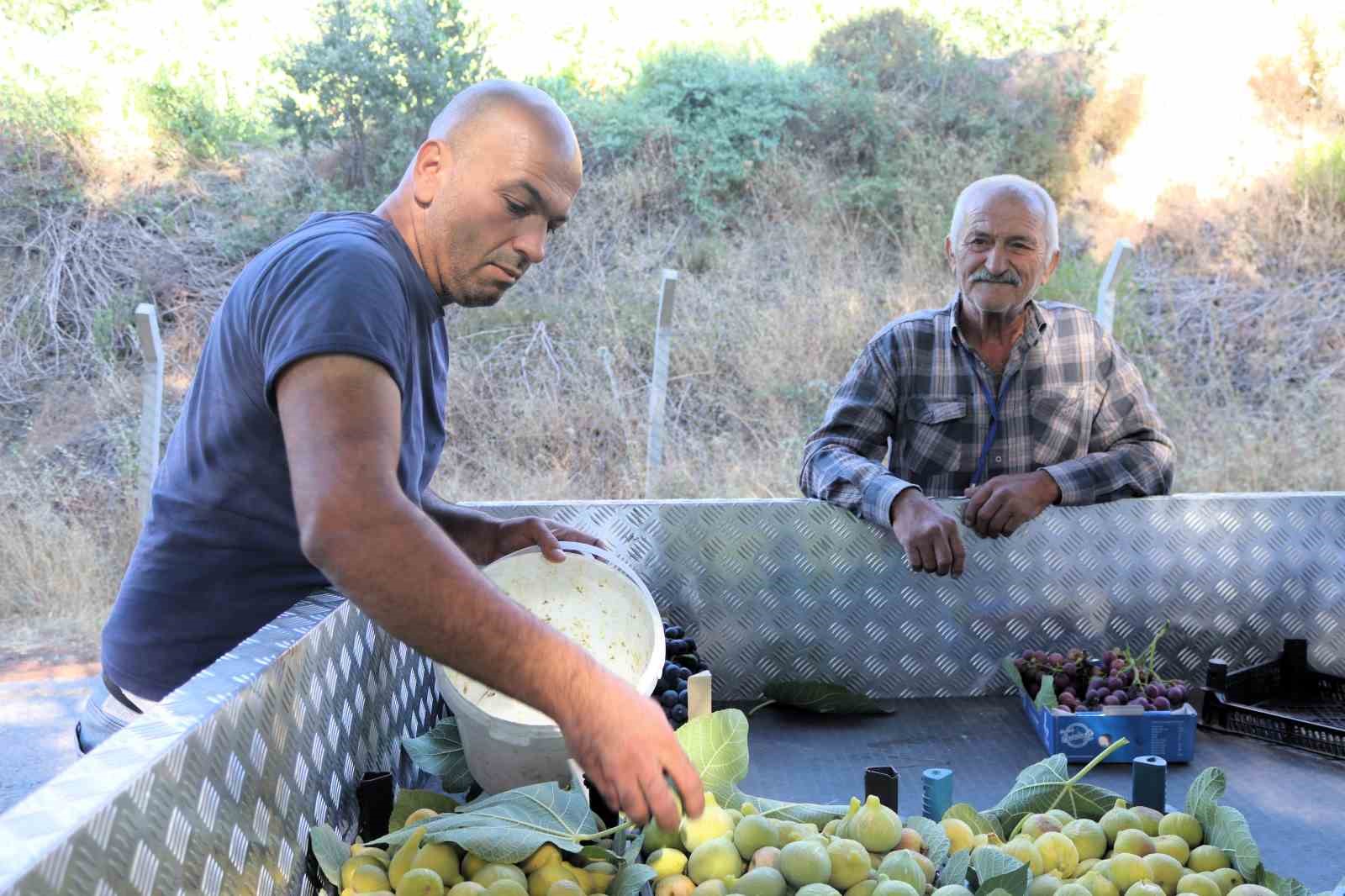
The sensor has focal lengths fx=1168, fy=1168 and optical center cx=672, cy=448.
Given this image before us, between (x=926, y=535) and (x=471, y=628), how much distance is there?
53.8 inches

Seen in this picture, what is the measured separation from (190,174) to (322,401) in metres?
9.89

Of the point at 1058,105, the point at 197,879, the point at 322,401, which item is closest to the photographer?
the point at 197,879

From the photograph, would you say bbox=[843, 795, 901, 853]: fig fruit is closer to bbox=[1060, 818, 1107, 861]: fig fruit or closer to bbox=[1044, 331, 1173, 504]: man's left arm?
bbox=[1060, 818, 1107, 861]: fig fruit

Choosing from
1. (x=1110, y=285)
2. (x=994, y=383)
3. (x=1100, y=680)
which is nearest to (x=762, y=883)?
(x=1100, y=680)

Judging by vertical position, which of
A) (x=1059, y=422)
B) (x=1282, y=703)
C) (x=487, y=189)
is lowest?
(x=1282, y=703)

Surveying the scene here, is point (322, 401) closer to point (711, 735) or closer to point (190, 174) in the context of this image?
point (711, 735)

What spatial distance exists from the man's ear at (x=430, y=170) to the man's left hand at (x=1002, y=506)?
1.30 m

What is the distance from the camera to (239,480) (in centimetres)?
154

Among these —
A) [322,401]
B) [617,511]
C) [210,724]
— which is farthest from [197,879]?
[617,511]

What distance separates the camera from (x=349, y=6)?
9.88 m

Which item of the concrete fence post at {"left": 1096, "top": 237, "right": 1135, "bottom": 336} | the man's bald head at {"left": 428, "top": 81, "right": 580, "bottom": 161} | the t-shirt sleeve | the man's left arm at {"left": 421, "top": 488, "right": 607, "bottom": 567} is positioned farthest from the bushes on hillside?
the t-shirt sleeve

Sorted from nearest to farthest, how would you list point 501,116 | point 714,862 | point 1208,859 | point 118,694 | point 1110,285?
point 714,862 → point 1208,859 → point 501,116 → point 118,694 → point 1110,285

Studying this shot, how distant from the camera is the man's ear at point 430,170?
1.58 metres

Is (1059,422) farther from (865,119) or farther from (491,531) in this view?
(865,119)
